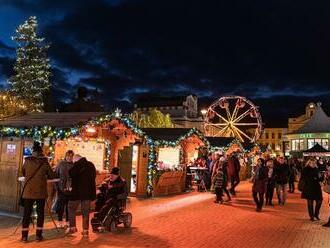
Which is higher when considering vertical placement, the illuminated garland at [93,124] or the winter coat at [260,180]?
the illuminated garland at [93,124]

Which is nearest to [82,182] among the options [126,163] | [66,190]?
[66,190]

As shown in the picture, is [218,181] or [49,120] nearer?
[49,120]

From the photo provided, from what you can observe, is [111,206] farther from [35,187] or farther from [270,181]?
[270,181]

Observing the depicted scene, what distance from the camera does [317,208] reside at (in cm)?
1483

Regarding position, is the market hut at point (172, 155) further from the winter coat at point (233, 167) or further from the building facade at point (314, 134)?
the building facade at point (314, 134)

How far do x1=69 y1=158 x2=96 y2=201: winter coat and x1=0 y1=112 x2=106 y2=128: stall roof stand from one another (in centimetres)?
313

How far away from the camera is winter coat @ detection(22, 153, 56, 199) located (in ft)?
33.7

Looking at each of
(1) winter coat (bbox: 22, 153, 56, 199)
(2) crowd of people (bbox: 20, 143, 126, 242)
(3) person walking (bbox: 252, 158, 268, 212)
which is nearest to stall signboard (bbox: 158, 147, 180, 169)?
(3) person walking (bbox: 252, 158, 268, 212)

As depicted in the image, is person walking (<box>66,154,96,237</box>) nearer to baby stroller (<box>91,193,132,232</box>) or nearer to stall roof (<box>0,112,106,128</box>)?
baby stroller (<box>91,193,132,232</box>)

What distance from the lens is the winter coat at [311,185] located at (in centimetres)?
1426

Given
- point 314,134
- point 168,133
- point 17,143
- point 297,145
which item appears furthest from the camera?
point 297,145

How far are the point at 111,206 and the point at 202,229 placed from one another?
2434 millimetres

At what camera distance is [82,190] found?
1076cm

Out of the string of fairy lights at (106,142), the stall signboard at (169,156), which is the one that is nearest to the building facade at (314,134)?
the stall signboard at (169,156)
